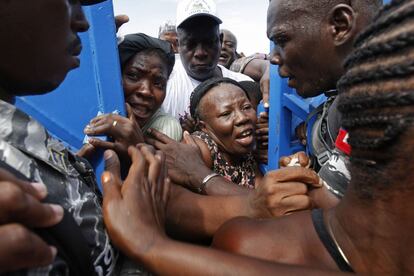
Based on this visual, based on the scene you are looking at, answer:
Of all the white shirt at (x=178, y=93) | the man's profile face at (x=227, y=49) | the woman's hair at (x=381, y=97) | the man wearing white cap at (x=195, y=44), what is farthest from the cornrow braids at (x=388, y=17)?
the man's profile face at (x=227, y=49)

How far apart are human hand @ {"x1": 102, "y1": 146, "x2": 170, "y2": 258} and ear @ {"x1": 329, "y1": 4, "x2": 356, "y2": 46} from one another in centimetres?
93

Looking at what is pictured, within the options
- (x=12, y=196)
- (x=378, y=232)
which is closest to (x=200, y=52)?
(x=378, y=232)

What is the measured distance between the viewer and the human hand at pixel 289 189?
1.13 metres

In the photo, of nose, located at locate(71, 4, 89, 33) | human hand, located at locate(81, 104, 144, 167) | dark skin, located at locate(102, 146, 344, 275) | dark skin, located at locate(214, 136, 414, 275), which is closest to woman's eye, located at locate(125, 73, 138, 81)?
human hand, located at locate(81, 104, 144, 167)

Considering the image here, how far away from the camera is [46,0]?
0.80 meters

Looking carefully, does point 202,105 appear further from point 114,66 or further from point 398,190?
point 398,190

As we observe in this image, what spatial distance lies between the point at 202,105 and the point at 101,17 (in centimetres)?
91

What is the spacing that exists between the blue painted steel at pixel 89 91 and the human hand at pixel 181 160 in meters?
0.34

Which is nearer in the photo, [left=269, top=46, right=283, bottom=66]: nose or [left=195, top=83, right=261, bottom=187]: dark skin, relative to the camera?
[left=269, top=46, right=283, bottom=66]: nose

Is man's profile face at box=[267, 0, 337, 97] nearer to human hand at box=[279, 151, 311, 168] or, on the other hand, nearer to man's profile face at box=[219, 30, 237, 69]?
human hand at box=[279, 151, 311, 168]

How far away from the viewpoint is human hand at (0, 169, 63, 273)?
0.49 meters

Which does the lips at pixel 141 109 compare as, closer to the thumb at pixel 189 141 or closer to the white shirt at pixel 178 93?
the thumb at pixel 189 141

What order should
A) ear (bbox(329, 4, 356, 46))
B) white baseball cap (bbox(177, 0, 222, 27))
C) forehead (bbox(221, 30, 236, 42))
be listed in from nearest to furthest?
1. ear (bbox(329, 4, 356, 46))
2. white baseball cap (bbox(177, 0, 222, 27))
3. forehead (bbox(221, 30, 236, 42))

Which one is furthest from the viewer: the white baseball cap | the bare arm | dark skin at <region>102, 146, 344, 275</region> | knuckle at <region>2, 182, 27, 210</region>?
the white baseball cap
